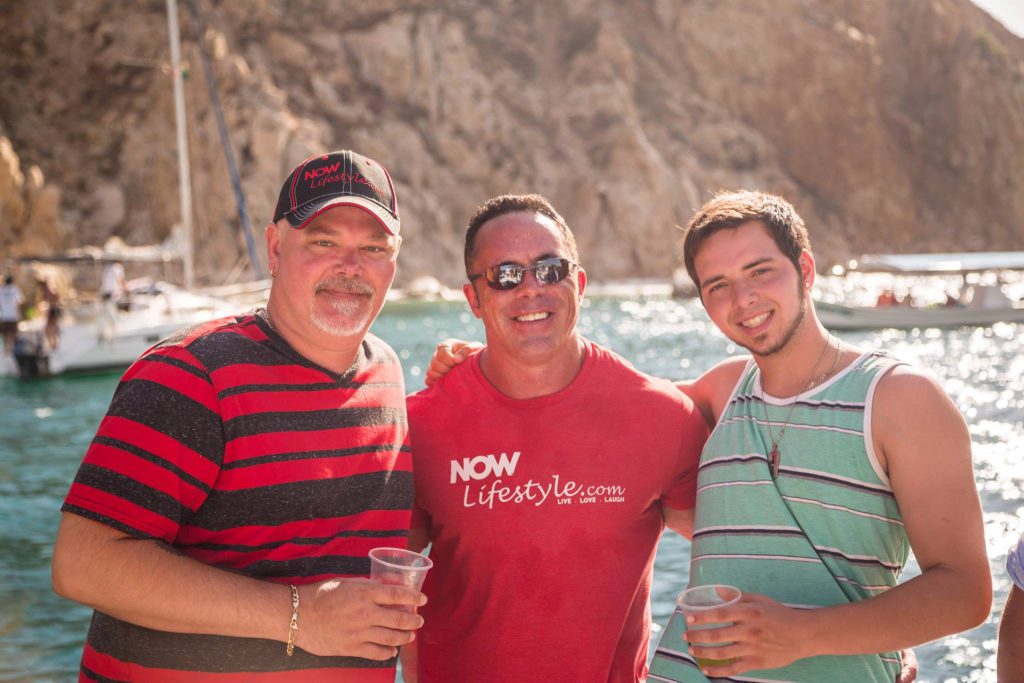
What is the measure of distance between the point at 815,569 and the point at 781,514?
0.56ft

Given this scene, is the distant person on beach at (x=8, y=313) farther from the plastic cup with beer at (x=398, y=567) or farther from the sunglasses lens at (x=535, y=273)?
the plastic cup with beer at (x=398, y=567)

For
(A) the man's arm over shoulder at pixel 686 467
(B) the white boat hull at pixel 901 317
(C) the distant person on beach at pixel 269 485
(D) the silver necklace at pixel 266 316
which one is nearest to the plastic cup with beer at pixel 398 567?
(C) the distant person on beach at pixel 269 485

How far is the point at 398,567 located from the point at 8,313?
962 inches

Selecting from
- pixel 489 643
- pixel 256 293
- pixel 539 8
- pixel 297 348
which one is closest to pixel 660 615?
pixel 489 643

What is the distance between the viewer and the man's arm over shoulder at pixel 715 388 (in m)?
3.12

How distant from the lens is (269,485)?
92.1 inches

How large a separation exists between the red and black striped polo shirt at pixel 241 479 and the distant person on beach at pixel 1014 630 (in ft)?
5.63

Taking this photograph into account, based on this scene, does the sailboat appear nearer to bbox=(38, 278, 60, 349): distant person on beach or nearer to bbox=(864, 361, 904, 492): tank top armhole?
bbox=(38, 278, 60, 349): distant person on beach

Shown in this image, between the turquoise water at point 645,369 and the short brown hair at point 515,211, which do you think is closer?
the short brown hair at point 515,211

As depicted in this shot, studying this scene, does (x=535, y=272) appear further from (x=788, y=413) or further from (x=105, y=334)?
(x=105, y=334)

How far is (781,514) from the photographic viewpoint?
96.0 inches

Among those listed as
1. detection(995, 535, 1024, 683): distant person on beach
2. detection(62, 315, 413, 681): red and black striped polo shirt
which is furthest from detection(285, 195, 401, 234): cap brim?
detection(995, 535, 1024, 683): distant person on beach

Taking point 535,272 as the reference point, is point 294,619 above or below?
below

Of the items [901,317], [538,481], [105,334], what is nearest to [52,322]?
[105,334]
